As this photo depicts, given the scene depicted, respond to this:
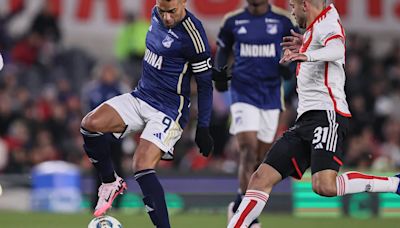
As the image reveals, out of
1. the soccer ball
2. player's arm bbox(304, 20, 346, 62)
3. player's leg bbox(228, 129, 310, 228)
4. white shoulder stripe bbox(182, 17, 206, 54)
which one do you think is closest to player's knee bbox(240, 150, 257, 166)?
white shoulder stripe bbox(182, 17, 206, 54)

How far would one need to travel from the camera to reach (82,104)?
19.7 m

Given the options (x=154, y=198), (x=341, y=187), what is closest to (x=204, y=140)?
(x=154, y=198)

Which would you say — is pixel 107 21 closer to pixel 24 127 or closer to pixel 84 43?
pixel 84 43

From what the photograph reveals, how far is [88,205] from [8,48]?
4.83 meters

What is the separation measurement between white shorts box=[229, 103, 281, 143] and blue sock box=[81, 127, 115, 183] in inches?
98.6

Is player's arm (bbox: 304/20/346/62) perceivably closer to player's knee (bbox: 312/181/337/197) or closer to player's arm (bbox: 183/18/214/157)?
player's knee (bbox: 312/181/337/197)

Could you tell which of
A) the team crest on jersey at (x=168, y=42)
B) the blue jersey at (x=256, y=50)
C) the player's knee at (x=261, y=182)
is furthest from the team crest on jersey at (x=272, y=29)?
the player's knee at (x=261, y=182)

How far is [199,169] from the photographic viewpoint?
17.0 metres

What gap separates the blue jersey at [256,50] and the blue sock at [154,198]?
3016 millimetres

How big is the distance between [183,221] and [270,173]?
4.84 m

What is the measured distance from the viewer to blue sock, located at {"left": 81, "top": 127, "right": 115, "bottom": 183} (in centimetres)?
1012

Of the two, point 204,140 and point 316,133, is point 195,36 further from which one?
point 316,133

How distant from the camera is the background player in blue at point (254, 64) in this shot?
12.5 meters

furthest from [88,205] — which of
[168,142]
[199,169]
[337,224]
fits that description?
[168,142]
